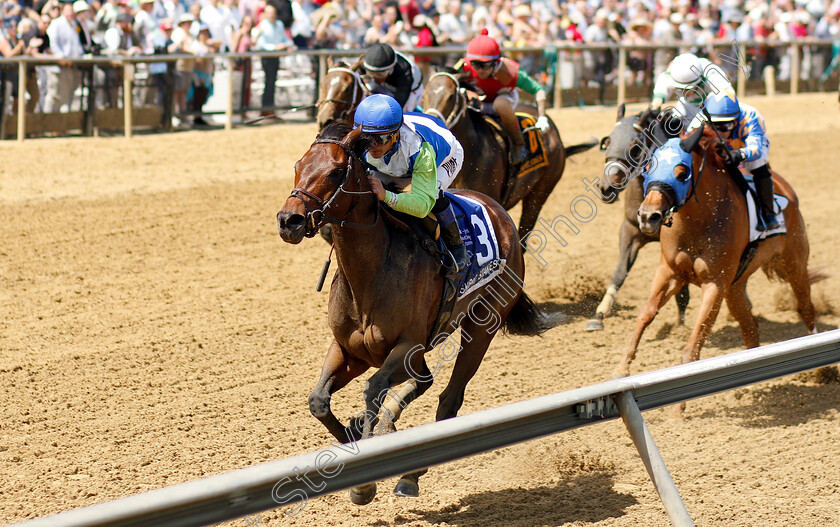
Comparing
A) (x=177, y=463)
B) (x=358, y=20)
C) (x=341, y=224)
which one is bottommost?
(x=177, y=463)

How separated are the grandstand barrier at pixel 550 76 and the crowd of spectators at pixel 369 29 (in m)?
Result: 0.09

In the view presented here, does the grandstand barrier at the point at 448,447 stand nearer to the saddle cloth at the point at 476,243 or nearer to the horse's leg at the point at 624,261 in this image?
the saddle cloth at the point at 476,243

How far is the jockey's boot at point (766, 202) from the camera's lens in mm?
6496

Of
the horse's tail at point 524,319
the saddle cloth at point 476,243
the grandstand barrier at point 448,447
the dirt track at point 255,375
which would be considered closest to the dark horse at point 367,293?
the saddle cloth at point 476,243

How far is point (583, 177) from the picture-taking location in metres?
13.5

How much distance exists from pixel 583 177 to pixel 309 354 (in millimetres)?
7599

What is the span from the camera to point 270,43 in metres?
14.3

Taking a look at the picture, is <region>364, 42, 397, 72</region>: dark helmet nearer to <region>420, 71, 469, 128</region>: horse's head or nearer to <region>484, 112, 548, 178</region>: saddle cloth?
<region>420, 71, 469, 128</region>: horse's head

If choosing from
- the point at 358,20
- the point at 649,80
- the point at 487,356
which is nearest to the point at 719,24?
the point at 649,80

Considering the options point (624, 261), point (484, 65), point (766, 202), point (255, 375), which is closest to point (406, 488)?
point (255, 375)

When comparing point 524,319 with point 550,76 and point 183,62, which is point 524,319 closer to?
point 183,62

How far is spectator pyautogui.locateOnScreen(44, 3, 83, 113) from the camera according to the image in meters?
12.0

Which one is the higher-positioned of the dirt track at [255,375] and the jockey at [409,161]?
the jockey at [409,161]

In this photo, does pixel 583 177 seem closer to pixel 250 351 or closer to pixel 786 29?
pixel 250 351
